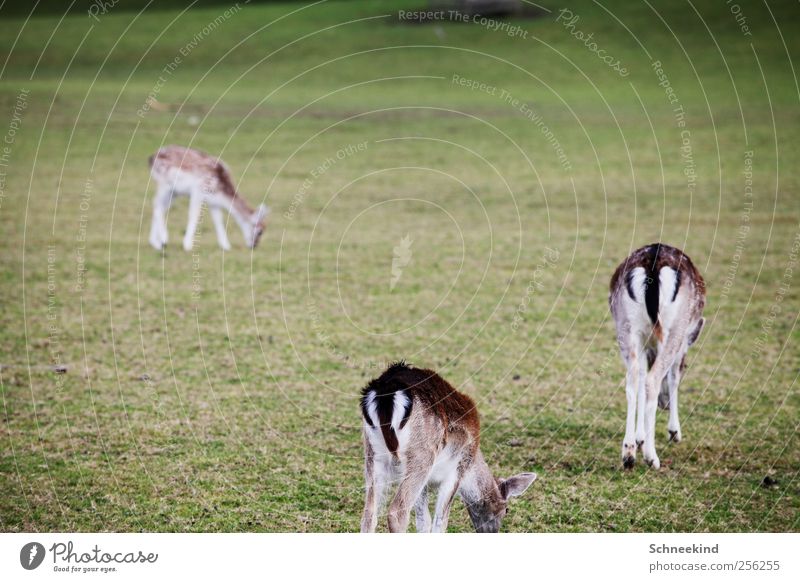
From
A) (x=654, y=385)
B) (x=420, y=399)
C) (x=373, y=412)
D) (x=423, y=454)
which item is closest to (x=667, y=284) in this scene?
(x=654, y=385)

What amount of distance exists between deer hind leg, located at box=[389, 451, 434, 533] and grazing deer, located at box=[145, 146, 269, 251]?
41.4ft

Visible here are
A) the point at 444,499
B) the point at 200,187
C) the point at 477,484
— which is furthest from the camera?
the point at 200,187

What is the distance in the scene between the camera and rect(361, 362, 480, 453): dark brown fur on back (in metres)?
6.01

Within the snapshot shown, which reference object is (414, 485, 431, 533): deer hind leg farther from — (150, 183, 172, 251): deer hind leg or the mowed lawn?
(150, 183, 172, 251): deer hind leg

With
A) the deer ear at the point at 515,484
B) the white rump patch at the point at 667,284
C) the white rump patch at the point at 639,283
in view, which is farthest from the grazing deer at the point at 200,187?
the deer ear at the point at 515,484

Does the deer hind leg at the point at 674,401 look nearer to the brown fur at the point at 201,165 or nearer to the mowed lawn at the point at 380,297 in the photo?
the mowed lawn at the point at 380,297

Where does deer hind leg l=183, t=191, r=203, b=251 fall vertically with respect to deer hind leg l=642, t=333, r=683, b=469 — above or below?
above

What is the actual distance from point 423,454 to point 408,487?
0.24 m

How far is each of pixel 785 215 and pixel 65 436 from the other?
15992mm

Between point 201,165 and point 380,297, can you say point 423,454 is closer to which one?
point 380,297

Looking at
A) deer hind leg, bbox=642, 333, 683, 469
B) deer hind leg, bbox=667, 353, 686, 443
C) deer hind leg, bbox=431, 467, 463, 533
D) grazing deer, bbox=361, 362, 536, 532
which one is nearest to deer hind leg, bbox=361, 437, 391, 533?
grazing deer, bbox=361, 362, 536, 532

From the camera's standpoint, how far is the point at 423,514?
22.0ft
